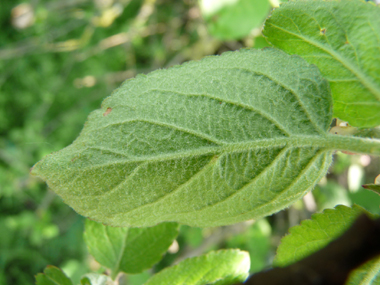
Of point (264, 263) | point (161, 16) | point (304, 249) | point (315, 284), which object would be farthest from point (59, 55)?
point (315, 284)

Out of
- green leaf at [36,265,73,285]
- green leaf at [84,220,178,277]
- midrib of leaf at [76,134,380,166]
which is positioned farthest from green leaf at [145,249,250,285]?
midrib of leaf at [76,134,380,166]

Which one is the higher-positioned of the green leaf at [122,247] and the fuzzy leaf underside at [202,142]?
the fuzzy leaf underside at [202,142]

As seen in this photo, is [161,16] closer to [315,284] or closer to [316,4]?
[316,4]

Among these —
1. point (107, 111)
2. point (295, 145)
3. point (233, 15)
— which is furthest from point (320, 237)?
point (233, 15)

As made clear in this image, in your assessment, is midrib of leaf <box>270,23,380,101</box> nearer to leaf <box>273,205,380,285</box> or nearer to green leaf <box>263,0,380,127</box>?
green leaf <box>263,0,380,127</box>

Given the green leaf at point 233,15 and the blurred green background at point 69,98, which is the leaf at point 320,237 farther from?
the blurred green background at point 69,98

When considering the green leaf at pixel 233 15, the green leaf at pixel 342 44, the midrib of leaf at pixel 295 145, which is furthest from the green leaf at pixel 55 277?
the green leaf at pixel 233 15
